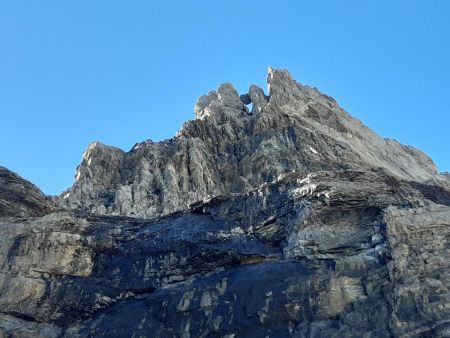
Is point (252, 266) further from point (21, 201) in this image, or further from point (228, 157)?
point (228, 157)

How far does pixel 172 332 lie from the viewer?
3184cm

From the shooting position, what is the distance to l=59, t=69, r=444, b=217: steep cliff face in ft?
188

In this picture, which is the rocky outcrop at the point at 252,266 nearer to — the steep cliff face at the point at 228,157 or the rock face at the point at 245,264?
Answer: the rock face at the point at 245,264

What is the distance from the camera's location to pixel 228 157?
63.8 m

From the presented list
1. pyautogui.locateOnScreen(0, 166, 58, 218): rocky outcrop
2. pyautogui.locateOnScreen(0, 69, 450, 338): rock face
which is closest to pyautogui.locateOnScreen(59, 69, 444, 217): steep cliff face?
pyautogui.locateOnScreen(0, 166, 58, 218): rocky outcrop

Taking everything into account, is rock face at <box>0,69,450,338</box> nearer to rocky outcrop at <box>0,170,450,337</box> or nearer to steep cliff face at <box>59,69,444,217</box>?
rocky outcrop at <box>0,170,450,337</box>

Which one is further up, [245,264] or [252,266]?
[245,264]

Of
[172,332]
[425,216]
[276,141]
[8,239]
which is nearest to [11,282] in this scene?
[8,239]

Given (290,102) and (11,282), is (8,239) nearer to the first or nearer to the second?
(11,282)

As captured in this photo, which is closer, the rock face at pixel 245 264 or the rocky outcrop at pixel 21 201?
the rock face at pixel 245 264

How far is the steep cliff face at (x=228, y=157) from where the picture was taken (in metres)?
57.4

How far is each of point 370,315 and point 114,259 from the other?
56.9 feet

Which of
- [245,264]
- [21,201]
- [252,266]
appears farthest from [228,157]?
[252,266]

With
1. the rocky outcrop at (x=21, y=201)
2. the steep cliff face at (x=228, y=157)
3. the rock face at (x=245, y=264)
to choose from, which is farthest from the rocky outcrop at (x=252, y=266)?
the steep cliff face at (x=228, y=157)
